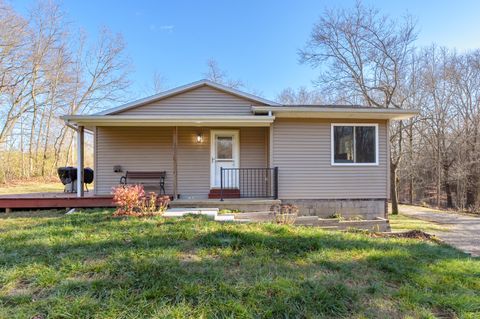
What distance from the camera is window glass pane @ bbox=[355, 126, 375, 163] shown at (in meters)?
7.97

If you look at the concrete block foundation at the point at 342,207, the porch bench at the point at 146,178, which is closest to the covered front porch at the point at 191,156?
the porch bench at the point at 146,178

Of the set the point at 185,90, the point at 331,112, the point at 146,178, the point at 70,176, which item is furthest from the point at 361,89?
the point at 70,176

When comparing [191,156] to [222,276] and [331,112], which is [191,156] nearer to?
[331,112]

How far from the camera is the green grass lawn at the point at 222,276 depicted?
8.00 ft

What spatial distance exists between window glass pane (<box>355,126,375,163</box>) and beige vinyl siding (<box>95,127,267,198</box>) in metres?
2.81

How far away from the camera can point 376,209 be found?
788 cm

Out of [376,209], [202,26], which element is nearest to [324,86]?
[202,26]

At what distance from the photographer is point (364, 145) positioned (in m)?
7.99

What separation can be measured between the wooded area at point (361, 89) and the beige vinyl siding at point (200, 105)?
29.4ft

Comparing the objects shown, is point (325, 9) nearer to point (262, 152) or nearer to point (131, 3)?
point (131, 3)

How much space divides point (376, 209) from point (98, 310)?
7652 millimetres

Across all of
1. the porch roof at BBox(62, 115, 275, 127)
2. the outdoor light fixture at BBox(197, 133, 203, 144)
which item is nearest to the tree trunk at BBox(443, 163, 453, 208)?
the porch roof at BBox(62, 115, 275, 127)

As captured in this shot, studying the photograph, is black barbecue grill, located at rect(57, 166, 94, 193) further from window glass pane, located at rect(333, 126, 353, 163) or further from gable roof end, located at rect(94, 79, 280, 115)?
window glass pane, located at rect(333, 126, 353, 163)

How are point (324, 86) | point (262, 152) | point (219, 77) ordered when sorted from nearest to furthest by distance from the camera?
point (262, 152)
point (324, 86)
point (219, 77)
